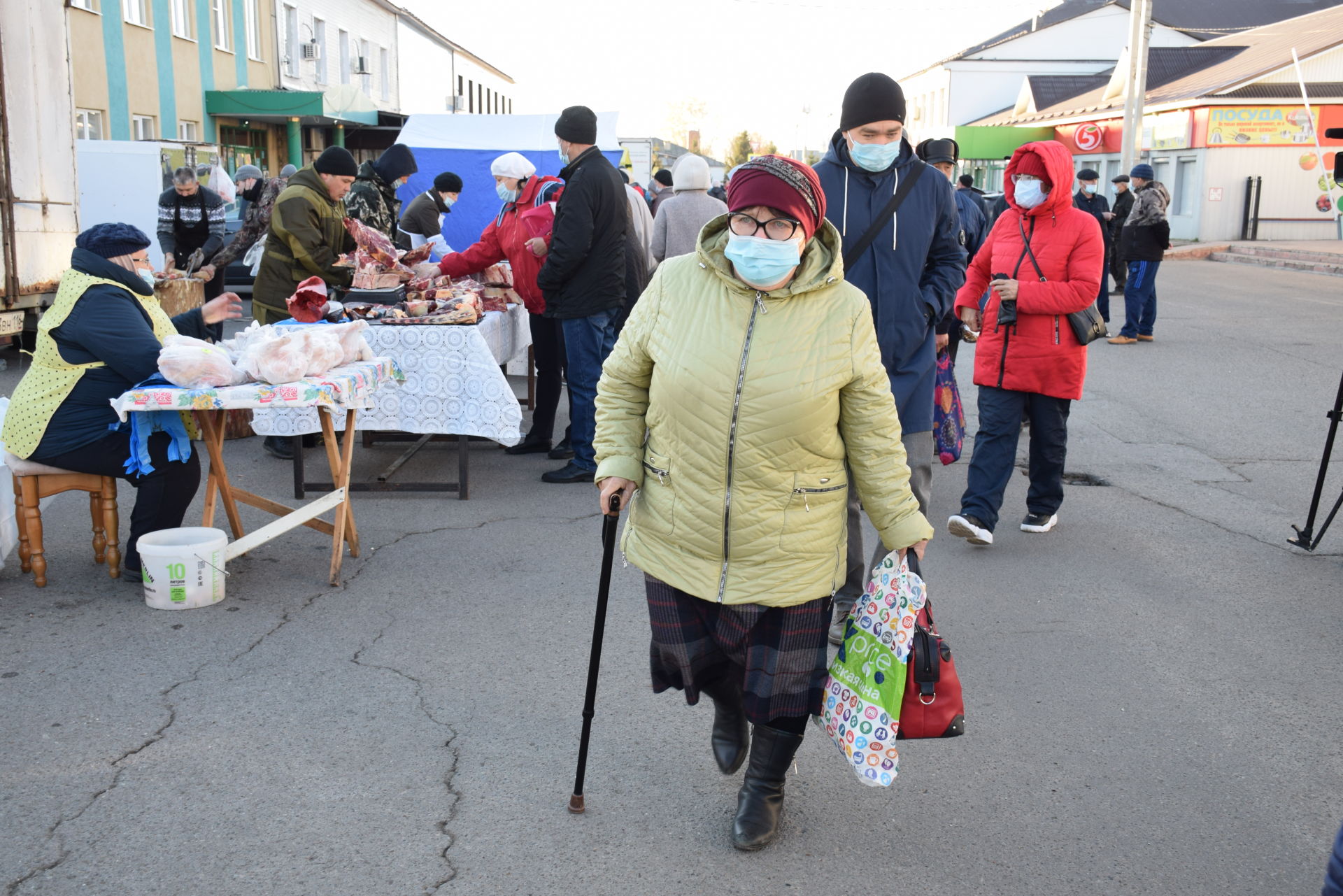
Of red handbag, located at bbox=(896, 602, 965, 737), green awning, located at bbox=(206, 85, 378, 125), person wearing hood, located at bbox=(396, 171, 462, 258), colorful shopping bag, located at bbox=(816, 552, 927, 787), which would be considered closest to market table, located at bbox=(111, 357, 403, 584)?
colorful shopping bag, located at bbox=(816, 552, 927, 787)

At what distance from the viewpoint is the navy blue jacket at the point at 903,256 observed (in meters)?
4.37

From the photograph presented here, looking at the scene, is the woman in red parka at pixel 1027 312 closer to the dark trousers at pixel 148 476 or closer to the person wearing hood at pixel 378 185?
the dark trousers at pixel 148 476

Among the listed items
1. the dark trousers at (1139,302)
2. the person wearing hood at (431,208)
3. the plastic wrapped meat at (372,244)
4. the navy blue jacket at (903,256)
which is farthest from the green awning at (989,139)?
the navy blue jacket at (903,256)

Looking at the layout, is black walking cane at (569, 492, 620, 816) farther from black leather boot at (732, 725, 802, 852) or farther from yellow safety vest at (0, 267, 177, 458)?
yellow safety vest at (0, 267, 177, 458)

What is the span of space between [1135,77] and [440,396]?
21.7 m

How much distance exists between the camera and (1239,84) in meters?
32.3

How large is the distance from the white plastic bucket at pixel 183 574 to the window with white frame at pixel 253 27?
28.7 metres

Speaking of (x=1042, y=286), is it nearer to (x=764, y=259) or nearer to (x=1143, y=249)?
(x=764, y=259)

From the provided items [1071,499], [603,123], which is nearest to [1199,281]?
[603,123]

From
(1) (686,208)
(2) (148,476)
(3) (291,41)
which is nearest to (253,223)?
(1) (686,208)

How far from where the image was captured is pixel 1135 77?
79.6 ft

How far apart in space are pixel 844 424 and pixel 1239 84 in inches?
1351

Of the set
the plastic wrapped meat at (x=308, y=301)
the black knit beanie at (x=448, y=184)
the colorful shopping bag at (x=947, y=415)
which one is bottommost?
the colorful shopping bag at (x=947, y=415)

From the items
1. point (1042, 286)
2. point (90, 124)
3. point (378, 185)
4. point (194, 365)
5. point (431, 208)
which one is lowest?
point (194, 365)
